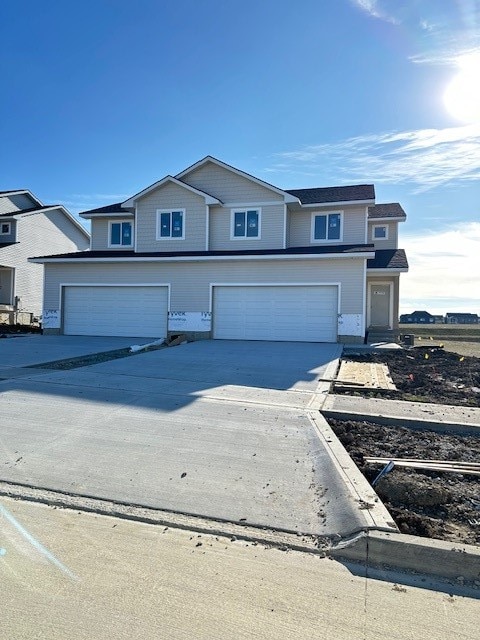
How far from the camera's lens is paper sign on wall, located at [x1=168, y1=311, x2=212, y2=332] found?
61.6 ft

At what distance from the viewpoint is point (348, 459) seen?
15.4 ft

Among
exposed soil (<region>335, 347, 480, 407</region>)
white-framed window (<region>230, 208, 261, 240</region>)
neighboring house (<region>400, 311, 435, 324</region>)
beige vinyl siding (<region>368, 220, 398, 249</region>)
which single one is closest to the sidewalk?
exposed soil (<region>335, 347, 480, 407</region>)

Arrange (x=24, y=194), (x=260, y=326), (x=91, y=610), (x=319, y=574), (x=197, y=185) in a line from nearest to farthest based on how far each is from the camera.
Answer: (x=91, y=610)
(x=319, y=574)
(x=260, y=326)
(x=197, y=185)
(x=24, y=194)

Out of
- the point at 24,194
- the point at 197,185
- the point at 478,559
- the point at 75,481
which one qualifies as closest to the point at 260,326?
the point at 197,185

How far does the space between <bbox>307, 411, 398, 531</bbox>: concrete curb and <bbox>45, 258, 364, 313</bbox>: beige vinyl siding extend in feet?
39.7

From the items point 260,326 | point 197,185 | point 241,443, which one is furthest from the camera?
point 197,185

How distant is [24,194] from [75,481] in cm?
3298

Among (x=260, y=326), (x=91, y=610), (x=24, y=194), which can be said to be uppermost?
(x=24, y=194)

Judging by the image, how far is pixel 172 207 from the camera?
2048 centimetres

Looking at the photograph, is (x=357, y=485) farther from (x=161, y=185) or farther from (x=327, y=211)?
(x=161, y=185)

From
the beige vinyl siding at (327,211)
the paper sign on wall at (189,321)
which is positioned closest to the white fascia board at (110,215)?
the paper sign on wall at (189,321)

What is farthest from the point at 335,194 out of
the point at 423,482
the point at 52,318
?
the point at 423,482

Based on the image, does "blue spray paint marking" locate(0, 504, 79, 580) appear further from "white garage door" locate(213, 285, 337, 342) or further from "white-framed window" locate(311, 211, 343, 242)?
"white-framed window" locate(311, 211, 343, 242)

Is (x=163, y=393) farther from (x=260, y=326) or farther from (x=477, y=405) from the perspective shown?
(x=260, y=326)
